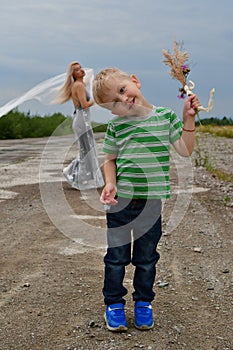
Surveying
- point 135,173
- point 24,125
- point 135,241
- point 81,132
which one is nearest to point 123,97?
point 135,173

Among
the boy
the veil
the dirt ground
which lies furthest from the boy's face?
the veil

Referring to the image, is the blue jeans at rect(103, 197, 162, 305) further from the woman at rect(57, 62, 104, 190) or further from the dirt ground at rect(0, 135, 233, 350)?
the woman at rect(57, 62, 104, 190)

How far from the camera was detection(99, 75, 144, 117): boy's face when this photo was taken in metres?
3.26

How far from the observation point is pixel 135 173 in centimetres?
334

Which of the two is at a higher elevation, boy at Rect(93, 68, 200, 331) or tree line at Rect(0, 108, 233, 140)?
boy at Rect(93, 68, 200, 331)

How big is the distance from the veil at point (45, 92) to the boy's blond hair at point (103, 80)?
7.13 feet

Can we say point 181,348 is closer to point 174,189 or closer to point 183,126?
point 183,126

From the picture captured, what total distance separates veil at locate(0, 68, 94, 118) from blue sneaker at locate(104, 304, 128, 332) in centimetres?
251

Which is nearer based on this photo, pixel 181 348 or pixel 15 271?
pixel 181 348

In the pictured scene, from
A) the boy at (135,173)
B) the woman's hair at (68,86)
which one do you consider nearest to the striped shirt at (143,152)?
the boy at (135,173)

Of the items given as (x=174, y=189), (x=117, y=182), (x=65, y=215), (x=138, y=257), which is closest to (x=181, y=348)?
(x=138, y=257)

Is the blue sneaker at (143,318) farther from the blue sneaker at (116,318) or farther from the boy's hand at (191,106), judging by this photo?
the boy's hand at (191,106)

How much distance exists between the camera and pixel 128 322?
3.56 meters

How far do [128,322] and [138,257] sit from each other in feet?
1.34
